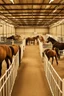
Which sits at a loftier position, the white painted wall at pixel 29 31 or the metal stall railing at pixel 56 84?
the white painted wall at pixel 29 31

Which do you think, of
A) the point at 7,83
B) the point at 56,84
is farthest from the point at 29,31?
the point at 56,84

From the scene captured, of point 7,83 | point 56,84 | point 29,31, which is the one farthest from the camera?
point 29,31

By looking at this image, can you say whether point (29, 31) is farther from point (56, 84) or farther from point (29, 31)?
point (56, 84)

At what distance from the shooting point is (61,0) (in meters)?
8.41

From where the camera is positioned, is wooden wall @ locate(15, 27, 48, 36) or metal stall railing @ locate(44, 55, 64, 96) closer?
metal stall railing @ locate(44, 55, 64, 96)

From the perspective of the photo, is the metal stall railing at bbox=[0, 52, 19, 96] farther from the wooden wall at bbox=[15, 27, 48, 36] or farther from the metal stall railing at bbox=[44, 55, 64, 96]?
the wooden wall at bbox=[15, 27, 48, 36]

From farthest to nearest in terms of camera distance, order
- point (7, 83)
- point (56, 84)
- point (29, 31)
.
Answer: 1. point (29, 31)
2. point (7, 83)
3. point (56, 84)

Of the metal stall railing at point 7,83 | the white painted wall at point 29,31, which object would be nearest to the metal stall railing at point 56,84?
the metal stall railing at point 7,83

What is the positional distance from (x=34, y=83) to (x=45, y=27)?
26909 millimetres

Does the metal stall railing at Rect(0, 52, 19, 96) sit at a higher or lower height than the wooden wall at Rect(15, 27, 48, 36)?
Result: lower

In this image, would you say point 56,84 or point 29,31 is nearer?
point 56,84

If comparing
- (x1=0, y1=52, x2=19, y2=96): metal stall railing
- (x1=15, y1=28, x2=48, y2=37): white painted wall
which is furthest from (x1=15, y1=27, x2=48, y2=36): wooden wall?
(x1=0, y1=52, x2=19, y2=96): metal stall railing

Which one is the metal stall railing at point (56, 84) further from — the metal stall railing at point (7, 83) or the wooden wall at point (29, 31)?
the wooden wall at point (29, 31)

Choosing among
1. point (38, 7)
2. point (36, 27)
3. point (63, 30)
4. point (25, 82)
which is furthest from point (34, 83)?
point (36, 27)
